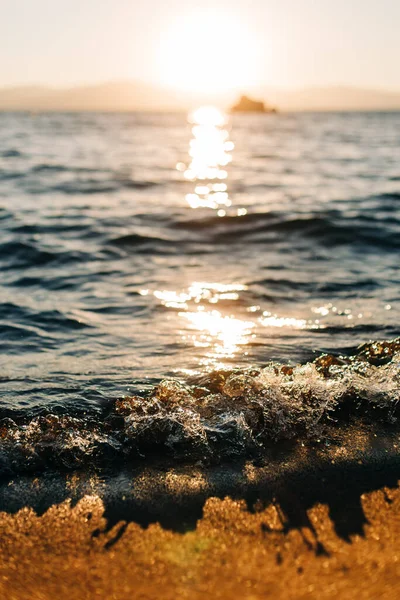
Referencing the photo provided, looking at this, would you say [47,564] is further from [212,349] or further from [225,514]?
[212,349]

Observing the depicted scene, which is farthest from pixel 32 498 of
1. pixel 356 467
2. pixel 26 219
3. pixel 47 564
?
Result: pixel 26 219

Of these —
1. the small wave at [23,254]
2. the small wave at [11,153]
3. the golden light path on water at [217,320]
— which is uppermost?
the small wave at [11,153]

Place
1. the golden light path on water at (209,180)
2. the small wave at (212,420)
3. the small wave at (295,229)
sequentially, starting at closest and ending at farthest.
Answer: the small wave at (212,420) < the small wave at (295,229) < the golden light path on water at (209,180)

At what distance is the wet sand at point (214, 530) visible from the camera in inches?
101

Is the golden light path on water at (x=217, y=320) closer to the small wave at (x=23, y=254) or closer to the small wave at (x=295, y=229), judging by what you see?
the small wave at (x=23, y=254)

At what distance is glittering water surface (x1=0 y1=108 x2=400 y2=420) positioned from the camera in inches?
216

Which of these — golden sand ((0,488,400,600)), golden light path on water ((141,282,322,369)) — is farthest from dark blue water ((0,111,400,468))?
golden sand ((0,488,400,600))

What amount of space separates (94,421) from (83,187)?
13907 mm

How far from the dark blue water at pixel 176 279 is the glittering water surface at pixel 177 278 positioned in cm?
2

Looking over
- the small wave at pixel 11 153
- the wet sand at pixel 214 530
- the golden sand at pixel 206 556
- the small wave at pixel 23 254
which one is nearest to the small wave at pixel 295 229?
the small wave at pixel 23 254

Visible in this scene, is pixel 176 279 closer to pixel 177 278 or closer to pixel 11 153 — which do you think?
pixel 177 278

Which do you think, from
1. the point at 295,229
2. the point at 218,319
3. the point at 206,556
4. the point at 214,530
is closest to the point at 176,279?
the point at 218,319

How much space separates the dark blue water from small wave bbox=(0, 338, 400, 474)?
36cm

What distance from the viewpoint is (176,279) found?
8.54 meters
